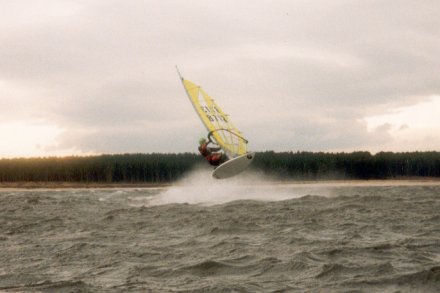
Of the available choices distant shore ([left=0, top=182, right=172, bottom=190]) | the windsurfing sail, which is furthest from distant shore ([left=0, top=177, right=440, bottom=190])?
the windsurfing sail

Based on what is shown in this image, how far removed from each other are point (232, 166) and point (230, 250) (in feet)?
42.2

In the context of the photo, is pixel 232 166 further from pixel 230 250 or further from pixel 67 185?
pixel 67 185

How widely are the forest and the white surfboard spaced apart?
99.6ft

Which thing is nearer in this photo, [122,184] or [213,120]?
[213,120]

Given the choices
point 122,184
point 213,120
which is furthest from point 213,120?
point 122,184

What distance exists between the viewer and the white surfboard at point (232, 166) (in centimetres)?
2458

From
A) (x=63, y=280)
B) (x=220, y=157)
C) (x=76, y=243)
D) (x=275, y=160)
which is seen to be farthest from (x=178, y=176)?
(x=63, y=280)

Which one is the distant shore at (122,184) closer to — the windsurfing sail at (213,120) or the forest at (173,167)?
the forest at (173,167)

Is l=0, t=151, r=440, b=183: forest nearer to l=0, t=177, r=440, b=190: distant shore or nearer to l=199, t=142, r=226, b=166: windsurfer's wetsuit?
l=0, t=177, r=440, b=190: distant shore

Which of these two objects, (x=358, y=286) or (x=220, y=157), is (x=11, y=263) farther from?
(x=220, y=157)

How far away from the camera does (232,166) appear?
985 inches

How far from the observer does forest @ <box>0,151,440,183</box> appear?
184 ft

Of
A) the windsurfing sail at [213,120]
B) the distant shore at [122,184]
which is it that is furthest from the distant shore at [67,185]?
the windsurfing sail at [213,120]

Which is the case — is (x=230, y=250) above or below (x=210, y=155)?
below
